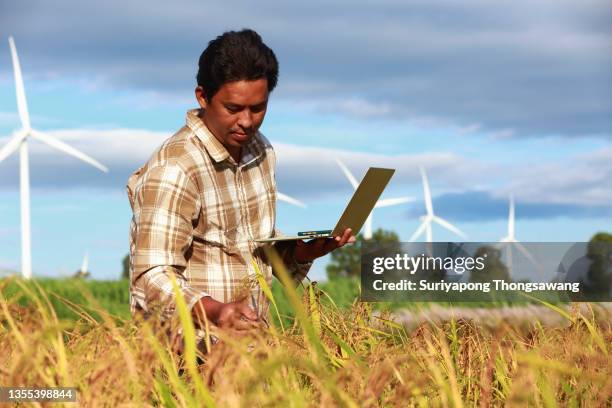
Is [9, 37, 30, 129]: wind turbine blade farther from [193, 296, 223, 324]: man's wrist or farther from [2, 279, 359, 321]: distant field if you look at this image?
[193, 296, 223, 324]: man's wrist

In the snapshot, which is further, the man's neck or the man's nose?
the man's neck

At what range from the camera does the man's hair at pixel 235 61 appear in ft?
14.3

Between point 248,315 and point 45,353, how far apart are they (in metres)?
0.84

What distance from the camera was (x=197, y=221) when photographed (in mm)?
4551

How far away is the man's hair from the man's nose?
0.16 meters

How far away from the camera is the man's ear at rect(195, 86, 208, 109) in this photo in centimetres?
458

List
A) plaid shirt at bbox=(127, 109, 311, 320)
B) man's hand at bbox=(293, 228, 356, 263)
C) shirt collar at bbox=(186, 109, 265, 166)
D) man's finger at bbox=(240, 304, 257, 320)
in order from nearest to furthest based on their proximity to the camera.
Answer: man's finger at bbox=(240, 304, 257, 320) → plaid shirt at bbox=(127, 109, 311, 320) → shirt collar at bbox=(186, 109, 265, 166) → man's hand at bbox=(293, 228, 356, 263)

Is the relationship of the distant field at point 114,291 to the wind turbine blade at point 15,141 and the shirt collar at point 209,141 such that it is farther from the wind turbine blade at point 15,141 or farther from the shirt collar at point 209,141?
the shirt collar at point 209,141

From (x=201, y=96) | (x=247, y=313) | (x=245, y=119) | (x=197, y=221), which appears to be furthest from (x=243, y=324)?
(x=201, y=96)

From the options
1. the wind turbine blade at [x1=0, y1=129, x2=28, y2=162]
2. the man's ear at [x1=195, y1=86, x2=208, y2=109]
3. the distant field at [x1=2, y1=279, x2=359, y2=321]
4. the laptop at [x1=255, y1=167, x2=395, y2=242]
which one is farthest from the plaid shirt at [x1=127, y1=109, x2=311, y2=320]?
the wind turbine blade at [x1=0, y1=129, x2=28, y2=162]

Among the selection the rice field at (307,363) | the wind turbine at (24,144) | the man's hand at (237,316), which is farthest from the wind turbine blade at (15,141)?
the man's hand at (237,316)

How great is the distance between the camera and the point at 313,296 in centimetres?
440

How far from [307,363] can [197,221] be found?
Answer: 209 centimetres

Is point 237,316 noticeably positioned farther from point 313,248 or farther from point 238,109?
point 313,248
